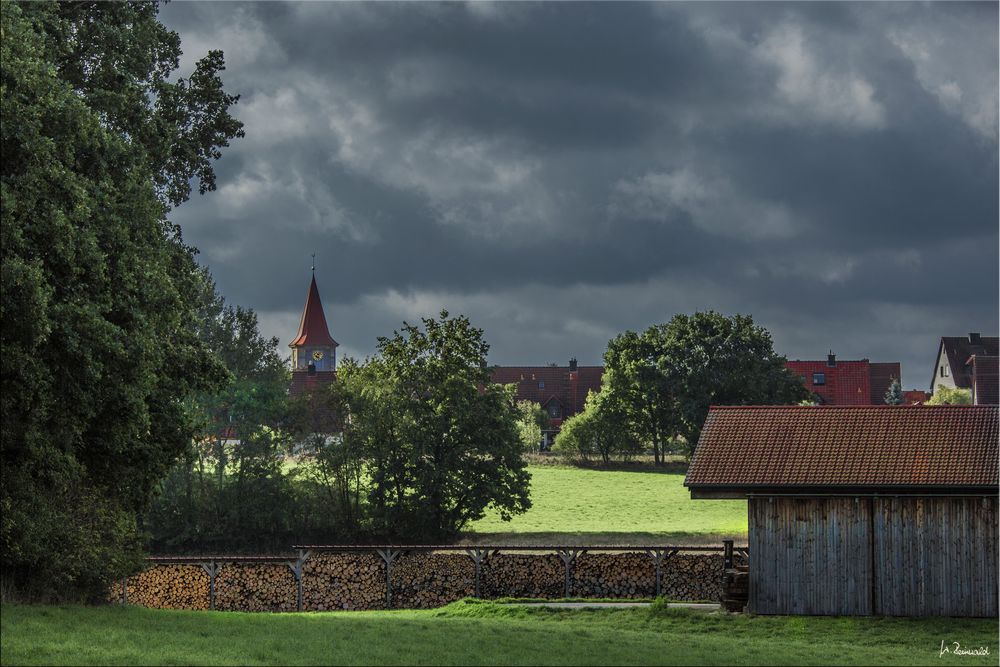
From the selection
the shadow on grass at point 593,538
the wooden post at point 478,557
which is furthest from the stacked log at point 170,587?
the shadow on grass at point 593,538

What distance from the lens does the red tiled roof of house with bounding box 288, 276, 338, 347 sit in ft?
506

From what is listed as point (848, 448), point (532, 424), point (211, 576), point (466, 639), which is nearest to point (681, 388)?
point (532, 424)

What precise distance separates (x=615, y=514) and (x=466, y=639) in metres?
38.8

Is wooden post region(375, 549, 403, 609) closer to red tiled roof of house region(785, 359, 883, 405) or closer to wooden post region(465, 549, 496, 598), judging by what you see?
wooden post region(465, 549, 496, 598)

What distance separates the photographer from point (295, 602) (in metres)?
33.3

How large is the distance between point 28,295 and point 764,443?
15012 millimetres

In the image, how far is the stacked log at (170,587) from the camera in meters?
33.7

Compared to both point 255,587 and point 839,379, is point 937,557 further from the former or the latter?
point 839,379

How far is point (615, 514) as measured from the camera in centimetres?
5775

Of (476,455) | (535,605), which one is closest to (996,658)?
(535,605)

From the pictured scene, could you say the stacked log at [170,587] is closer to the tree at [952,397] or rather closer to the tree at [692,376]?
the tree at [692,376]

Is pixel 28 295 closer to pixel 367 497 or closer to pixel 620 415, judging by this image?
pixel 367 497

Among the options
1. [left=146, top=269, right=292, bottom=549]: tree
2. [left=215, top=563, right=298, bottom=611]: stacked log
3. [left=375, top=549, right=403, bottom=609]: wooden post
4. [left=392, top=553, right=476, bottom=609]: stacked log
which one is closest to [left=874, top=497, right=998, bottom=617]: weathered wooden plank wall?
[left=392, top=553, right=476, bottom=609]: stacked log

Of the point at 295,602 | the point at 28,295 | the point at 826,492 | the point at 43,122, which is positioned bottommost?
the point at 295,602
